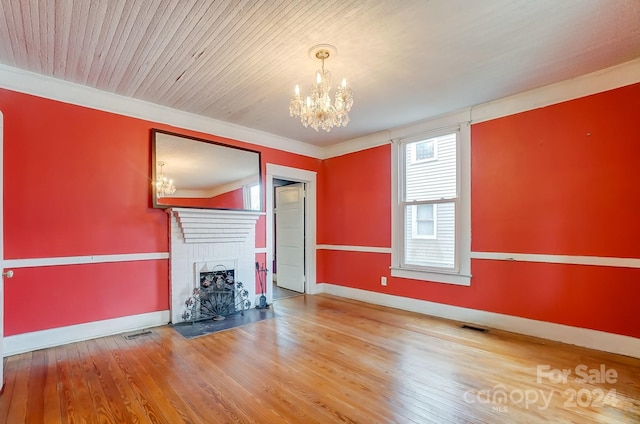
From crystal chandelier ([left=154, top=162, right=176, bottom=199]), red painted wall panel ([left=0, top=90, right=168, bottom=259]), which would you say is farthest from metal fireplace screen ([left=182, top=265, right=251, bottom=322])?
crystal chandelier ([left=154, top=162, right=176, bottom=199])

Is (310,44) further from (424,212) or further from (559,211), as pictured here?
(559,211)

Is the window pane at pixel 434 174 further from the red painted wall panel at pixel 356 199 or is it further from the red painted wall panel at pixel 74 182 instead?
the red painted wall panel at pixel 74 182

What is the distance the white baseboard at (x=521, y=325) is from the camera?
108 inches

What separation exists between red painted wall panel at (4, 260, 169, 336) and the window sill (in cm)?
318

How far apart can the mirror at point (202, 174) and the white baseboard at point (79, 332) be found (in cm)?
135

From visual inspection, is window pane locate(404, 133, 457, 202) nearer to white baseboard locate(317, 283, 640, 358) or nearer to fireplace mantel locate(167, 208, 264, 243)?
white baseboard locate(317, 283, 640, 358)

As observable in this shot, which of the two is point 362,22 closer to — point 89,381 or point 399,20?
point 399,20

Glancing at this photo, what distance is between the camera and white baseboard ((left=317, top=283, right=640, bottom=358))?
9.00 feet

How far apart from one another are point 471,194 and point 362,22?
8.32 ft

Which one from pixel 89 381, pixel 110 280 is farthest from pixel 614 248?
pixel 110 280

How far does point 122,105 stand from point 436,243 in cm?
426

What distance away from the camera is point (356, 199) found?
5.04 metres

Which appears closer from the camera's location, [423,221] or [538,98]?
[538,98]

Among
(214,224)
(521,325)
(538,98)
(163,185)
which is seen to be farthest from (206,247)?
(538,98)
